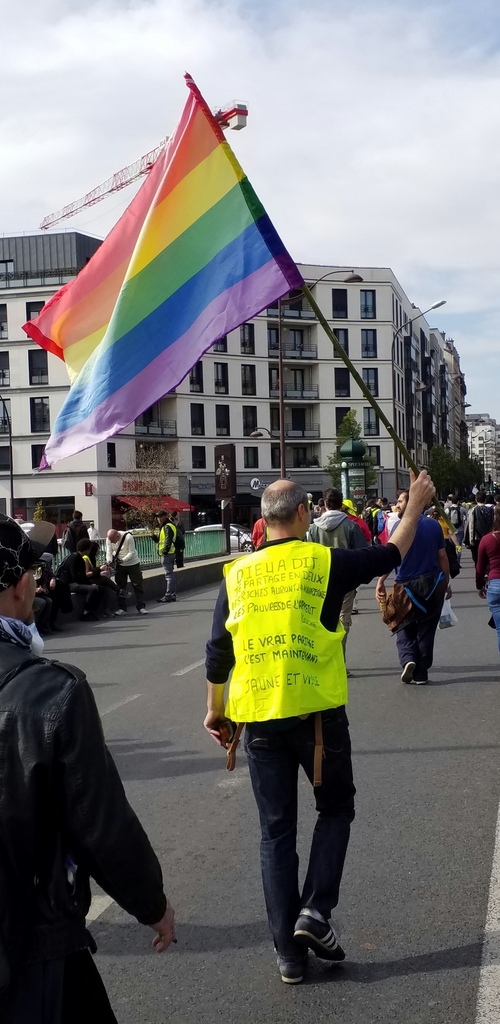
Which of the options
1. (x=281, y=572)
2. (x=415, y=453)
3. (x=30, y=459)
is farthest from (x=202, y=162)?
(x=415, y=453)

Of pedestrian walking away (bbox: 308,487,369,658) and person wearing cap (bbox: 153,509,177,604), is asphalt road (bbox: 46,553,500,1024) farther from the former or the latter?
person wearing cap (bbox: 153,509,177,604)

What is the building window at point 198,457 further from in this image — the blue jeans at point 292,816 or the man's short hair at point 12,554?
the man's short hair at point 12,554

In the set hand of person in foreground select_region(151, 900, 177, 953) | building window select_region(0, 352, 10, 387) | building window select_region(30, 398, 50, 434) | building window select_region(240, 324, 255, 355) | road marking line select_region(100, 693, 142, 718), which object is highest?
building window select_region(240, 324, 255, 355)

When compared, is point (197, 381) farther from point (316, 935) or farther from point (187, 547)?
point (316, 935)

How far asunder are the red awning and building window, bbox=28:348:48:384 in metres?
8.73

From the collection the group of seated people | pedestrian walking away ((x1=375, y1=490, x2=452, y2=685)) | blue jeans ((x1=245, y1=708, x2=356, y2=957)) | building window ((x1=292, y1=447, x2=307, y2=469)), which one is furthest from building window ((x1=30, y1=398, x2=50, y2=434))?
blue jeans ((x1=245, y1=708, x2=356, y2=957))

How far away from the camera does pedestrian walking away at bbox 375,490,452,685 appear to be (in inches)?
348

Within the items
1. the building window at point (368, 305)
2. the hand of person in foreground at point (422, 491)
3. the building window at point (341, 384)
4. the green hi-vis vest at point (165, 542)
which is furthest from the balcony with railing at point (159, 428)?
the hand of person in foreground at point (422, 491)

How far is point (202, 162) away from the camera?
538cm

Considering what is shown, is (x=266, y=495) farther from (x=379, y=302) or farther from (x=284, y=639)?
(x=379, y=302)

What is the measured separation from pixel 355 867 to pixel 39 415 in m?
56.6

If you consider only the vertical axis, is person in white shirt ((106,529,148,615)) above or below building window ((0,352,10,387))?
below

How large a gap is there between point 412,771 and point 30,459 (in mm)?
55266

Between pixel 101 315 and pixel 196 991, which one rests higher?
pixel 101 315
